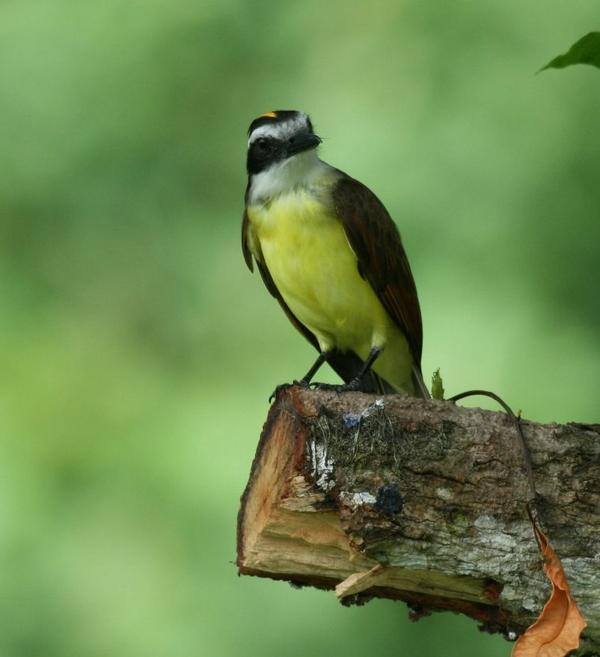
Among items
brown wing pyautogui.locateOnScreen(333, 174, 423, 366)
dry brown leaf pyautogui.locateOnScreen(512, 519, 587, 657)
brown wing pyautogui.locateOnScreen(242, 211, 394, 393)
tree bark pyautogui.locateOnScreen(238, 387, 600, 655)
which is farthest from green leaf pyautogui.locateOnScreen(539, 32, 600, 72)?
brown wing pyautogui.locateOnScreen(242, 211, 394, 393)

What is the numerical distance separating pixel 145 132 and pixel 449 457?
18.0 feet

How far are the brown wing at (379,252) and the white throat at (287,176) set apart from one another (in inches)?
4.6

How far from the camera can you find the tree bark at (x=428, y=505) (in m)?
3.74

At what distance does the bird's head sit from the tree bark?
1853 mm

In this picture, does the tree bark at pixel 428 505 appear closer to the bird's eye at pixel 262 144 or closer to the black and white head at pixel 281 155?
the black and white head at pixel 281 155

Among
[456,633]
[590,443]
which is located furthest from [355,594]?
[456,633]

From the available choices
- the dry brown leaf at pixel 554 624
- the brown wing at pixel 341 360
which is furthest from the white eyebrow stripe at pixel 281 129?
the dry brown leaf at pixel 554 624

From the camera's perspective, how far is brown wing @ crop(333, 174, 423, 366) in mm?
5365

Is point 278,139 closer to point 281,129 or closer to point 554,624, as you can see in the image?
point 281,129

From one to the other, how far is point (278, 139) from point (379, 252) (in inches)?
24.7

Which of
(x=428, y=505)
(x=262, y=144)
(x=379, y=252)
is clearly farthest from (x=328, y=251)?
(x=428, y=505)

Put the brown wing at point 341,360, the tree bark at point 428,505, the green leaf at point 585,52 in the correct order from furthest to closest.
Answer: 1. the brown wing at point 341,360
2. the tree bark at point 428,505
3. the green leaf at point 585,52

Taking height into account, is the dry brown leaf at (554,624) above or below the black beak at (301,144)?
below

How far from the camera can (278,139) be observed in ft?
18.5
